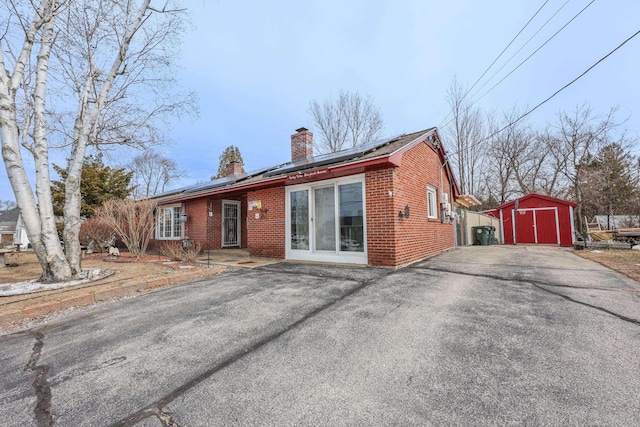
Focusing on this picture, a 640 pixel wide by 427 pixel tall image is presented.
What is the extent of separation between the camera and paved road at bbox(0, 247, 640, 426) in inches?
60.2

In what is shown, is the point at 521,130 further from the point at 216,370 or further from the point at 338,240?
the point at 216,370

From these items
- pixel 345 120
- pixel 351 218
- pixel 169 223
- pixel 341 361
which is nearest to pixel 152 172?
pixel 169 223

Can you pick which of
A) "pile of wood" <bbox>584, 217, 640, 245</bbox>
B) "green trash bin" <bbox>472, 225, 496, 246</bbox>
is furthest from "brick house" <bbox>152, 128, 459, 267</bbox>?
"pile of wood" <bbox>584, 217, 640, 245</bbox>

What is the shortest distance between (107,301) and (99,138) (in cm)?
504

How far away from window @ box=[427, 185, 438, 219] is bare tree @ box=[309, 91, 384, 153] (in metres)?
11.1

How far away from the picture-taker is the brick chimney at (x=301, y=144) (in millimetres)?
10914

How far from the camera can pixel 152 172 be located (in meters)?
28.1

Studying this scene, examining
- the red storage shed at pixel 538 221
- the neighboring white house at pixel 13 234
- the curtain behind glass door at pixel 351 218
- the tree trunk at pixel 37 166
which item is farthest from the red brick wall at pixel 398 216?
the neighboring white house at pixel 13 234

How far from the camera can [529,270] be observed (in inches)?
206

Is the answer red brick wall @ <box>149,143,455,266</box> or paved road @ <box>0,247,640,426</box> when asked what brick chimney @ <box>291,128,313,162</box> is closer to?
red brick wall @ <box>149,143,455,266</box>

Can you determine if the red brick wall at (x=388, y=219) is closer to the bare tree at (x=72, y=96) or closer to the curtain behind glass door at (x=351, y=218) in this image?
the curtain behind glass door at (x=351, y=218)

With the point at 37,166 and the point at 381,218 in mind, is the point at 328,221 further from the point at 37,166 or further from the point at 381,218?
the point at 37,166

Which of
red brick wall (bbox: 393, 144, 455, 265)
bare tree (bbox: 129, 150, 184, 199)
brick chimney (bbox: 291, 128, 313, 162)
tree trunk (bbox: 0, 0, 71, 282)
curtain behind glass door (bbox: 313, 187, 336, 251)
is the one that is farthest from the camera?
bare tree (bbox: 129, 150, 184, 199)

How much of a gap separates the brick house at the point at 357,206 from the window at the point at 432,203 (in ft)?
0.11
